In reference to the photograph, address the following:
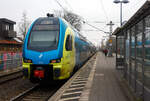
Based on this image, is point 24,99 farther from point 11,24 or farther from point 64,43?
point 11,24

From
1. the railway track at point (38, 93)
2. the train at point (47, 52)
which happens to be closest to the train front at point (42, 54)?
the train at point (47, 52)

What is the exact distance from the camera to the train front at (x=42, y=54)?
7.82 m

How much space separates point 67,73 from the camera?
28.9 feet

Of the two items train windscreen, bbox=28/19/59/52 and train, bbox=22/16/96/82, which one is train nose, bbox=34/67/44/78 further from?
train windscreen, bbox=28/19/59/52

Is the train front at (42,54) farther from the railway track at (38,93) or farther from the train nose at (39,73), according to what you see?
the railway track at (38,93)

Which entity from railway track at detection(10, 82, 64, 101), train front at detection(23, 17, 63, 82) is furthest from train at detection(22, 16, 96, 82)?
railway track at detection(10, 82, 64, 101)

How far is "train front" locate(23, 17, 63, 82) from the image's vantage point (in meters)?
7.82

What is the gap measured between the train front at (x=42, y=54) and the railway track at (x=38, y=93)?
601mm

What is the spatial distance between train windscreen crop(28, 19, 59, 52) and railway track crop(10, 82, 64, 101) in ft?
6.28

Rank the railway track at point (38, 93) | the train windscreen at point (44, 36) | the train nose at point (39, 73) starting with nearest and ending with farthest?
the railway track at point (38, 93)
the train nose at point (39, 73)
the train windscreen at point (44, 36)

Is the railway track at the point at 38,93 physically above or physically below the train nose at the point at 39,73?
below

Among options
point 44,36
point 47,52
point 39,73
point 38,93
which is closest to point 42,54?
point 47,52

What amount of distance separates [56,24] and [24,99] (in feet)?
12.5

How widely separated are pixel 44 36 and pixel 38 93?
2.60 m
